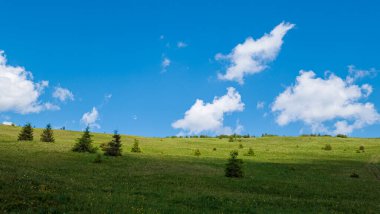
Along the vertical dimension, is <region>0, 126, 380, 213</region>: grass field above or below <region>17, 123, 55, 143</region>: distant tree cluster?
below

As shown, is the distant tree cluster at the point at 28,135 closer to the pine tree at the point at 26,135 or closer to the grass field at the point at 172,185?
the pine tree at the point at 26,135

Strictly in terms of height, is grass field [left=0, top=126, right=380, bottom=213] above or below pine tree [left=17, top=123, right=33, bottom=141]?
below

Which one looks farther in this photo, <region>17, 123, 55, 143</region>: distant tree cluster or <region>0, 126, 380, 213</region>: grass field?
<region>17, 123, 55, 143</region>: distant tree cluster

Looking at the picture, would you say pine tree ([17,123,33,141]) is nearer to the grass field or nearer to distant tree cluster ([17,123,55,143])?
distant tree cluster ([17,123,55,143])

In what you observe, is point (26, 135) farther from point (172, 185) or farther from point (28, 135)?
point (172, 185)

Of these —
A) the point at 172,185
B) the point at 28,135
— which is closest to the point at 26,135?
the point at 28,135

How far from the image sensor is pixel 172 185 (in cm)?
3444

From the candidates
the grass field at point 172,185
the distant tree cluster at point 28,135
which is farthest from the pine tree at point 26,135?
the grass field at point 172,185

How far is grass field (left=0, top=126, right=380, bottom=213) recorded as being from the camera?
71.5 ft

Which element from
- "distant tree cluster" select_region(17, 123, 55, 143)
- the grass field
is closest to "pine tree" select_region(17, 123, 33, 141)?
"distant tree cluster" select_region(17, 123, 55, 143)

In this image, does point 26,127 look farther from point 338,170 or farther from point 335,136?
point 335,136

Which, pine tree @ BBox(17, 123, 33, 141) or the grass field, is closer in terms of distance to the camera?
the grass field

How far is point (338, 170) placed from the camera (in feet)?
184

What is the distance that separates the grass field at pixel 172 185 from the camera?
21.8 metres
